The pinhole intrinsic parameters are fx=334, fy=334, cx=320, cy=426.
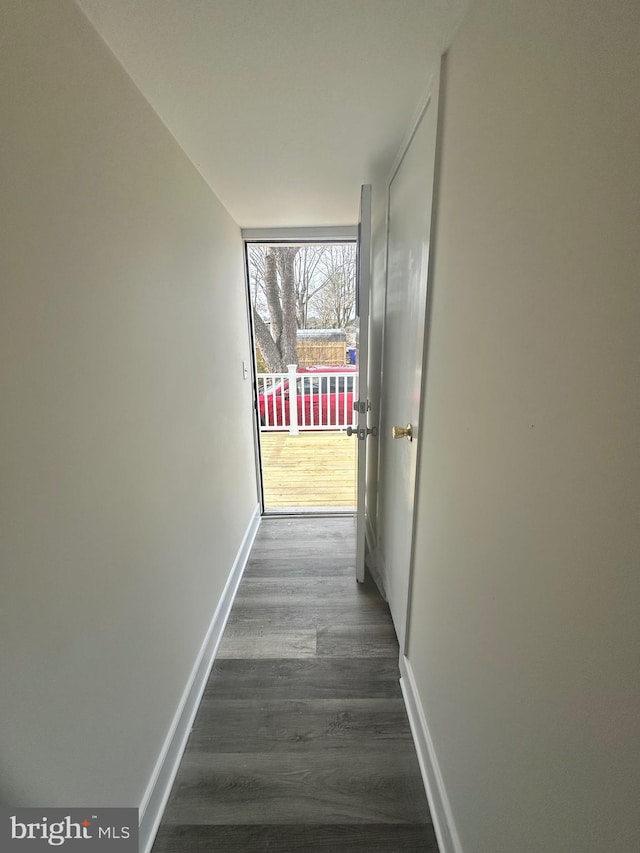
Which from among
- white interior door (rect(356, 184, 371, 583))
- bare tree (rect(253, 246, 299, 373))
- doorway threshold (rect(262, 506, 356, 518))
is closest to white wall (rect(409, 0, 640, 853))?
white interior door (rect(356, 184, 371, 583))

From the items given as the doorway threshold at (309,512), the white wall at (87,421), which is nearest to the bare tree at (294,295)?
the doorway threshold at (309,512)

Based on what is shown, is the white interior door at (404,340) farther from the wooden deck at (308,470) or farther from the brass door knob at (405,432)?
the wooden deck at (308,470)

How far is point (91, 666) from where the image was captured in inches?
30.4

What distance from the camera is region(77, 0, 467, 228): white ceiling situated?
734mm

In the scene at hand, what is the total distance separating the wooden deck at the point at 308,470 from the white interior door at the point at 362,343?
3.21ft

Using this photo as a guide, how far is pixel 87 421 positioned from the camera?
0.76 meters

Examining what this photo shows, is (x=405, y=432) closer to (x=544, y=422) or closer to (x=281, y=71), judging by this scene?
(x=544, y=422)

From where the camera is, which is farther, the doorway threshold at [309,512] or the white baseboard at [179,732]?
the doorway threshold at [309,512]

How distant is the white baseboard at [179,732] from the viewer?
964mm

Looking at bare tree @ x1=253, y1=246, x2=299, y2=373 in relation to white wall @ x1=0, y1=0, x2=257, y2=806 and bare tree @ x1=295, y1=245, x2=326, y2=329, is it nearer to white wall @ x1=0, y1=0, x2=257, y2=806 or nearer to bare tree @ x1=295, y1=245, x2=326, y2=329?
Result: bare tree @ x1=295, y1=245, x2=326, y2=329

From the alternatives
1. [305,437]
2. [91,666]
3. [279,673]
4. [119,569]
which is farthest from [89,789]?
[305,437]

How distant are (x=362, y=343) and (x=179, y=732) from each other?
173 cm

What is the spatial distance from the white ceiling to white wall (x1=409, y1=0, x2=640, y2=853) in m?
0.16
